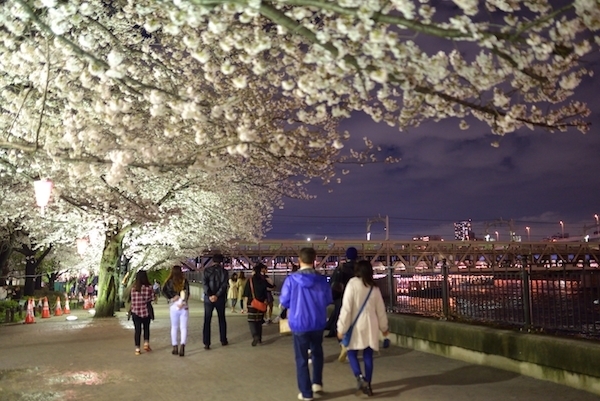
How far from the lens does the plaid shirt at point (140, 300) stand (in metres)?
12.7

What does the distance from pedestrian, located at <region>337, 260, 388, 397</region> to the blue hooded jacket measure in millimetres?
Result: 274

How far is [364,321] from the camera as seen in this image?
8.05 metres

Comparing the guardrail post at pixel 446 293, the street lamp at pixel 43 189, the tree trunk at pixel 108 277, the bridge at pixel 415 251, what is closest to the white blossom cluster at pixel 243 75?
the street lamp at pixel 43 189

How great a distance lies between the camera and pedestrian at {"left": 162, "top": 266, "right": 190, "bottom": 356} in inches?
484

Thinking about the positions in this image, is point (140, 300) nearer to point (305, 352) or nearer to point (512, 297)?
point (305, 352)

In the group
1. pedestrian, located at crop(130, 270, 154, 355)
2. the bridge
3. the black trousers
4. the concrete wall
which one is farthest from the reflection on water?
the bridge

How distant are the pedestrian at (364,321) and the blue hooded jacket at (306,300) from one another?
27 centimetres

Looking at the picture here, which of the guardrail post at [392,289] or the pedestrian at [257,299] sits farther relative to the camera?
the guardrail post at [392,289]

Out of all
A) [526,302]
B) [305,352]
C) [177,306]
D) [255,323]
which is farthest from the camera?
[255,323]

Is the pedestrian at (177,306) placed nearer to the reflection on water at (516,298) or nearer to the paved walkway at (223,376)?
the paved walkway at (223,376)

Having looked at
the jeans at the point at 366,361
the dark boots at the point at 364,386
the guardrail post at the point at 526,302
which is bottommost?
the dark boots at the point at 364,386

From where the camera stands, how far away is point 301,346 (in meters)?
7.84

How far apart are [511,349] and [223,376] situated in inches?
168

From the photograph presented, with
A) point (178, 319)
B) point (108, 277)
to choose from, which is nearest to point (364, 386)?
point (178, 319)
